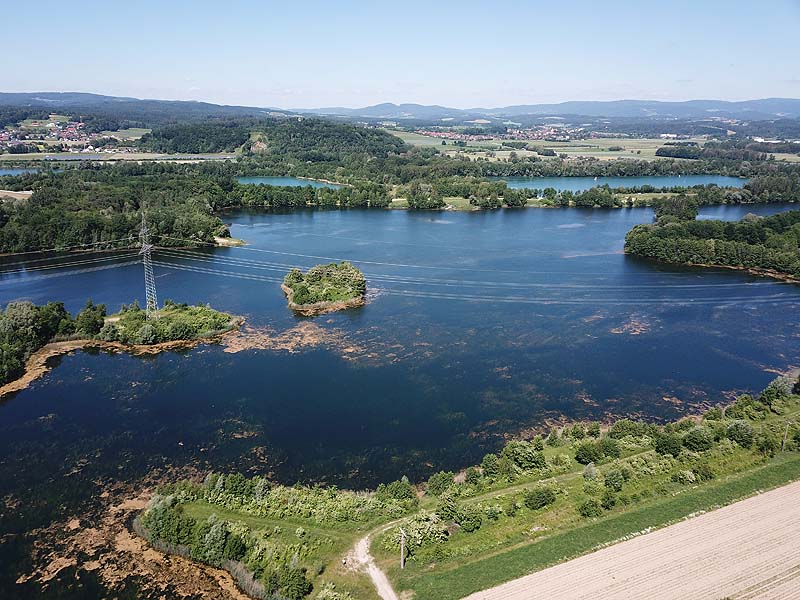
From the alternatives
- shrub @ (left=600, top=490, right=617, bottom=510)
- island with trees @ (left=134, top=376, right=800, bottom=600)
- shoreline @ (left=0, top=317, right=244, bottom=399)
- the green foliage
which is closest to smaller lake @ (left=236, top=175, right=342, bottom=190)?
the green foliage

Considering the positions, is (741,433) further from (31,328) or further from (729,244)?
(31,328)

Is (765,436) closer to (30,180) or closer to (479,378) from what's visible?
(479,378)

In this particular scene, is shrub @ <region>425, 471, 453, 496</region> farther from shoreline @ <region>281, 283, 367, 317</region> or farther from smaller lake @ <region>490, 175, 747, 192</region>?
smaller lake @ <region>490, 175, 747, 192</region>

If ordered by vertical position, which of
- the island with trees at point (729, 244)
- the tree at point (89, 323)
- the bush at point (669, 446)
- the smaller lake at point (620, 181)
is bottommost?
the bush at point (669, 446)

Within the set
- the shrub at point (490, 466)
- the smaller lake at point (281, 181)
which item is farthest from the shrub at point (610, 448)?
the smaller lake at point (281, 181)

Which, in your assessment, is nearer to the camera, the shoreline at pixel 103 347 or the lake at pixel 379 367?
the lake at pixel 379 367

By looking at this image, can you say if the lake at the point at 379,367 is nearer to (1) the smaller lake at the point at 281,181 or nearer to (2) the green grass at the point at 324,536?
(2) the green grass at the point at 324,536
